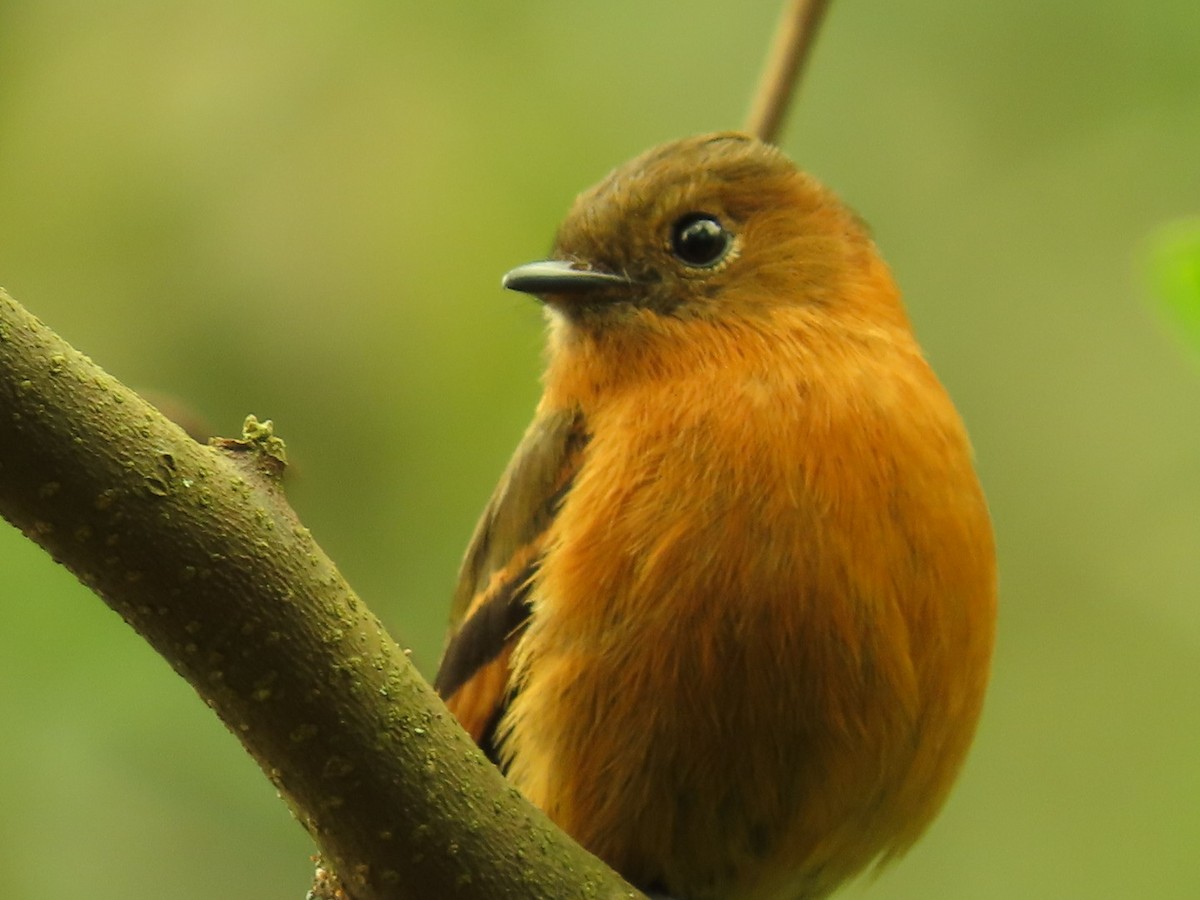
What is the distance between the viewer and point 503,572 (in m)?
3.65

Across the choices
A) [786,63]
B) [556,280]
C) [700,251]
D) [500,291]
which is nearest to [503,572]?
[556,280]

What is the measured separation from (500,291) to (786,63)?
9.22 ft

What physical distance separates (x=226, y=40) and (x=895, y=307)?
4.18 m

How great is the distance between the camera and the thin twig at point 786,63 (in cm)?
384

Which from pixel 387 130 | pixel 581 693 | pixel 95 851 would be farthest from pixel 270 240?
pixel 581 693

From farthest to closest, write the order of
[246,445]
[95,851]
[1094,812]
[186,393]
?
[1094,812]
[186,393]
[95,851]
[246,445]

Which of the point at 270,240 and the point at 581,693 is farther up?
the point at 270,240

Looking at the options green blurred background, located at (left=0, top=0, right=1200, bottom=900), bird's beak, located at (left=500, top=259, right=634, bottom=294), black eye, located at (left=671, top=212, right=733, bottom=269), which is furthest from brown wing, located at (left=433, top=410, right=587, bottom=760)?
green blurred background, located at (left=0, top=0, right=1200, bottom=900)

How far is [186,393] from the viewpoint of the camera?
6199mm

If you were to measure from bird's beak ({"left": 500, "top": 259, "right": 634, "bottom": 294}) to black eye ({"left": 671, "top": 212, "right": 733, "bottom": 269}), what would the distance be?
156mm

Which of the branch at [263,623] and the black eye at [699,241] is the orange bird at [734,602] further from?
the branch at [263,623]

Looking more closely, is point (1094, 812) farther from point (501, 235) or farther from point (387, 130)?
point (387, 130)

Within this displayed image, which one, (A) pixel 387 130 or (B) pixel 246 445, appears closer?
(B) pixel 246 445

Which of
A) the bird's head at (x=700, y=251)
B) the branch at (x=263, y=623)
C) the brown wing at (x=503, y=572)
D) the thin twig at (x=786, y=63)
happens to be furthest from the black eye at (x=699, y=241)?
the branch at (x=263, y=623)
